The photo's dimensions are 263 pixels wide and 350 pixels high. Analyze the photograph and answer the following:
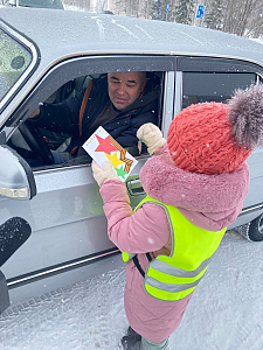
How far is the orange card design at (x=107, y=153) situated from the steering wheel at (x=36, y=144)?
39 cm

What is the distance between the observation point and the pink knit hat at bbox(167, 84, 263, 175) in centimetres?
84

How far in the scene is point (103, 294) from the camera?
6.84ft

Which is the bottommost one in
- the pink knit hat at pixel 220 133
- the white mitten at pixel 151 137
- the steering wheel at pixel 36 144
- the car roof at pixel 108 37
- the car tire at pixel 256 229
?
the car tire at pixel 256 229

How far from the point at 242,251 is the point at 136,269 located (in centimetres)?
172

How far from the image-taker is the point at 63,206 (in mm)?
1354

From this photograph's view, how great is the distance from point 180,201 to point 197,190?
0.08m

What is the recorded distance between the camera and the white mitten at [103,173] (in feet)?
4.24

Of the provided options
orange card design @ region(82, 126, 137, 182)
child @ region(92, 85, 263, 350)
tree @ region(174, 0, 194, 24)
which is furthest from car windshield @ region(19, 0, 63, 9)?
tree @ region(174, 0, 194, 24)

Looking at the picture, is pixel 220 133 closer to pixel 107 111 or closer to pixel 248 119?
pixel 248 119

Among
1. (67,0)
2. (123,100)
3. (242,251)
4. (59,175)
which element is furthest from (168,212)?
(67,0)

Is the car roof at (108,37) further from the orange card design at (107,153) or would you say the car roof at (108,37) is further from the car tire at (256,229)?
the car tire at (256,229)

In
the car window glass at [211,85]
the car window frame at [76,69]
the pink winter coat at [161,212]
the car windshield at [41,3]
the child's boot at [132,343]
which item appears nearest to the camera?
the pink winter coat at [161,212]

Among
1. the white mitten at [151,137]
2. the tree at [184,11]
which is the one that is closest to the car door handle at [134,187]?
the white mitten at [151,137]

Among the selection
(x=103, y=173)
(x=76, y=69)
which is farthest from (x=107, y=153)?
(x=76, y=69)
